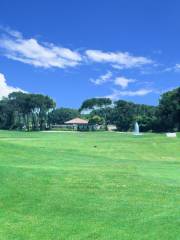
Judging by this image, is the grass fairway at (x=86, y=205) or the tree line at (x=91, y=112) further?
the tree line at (x=91, y=112)

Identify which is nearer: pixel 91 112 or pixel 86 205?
pixel 86 205

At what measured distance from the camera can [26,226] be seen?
10086 mm

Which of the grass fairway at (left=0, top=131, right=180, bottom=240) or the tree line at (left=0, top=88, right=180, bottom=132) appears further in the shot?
the tree line at (left=0, top=88, right=180, bottom=132)

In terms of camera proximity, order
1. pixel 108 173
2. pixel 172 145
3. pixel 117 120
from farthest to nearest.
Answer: pixel 117 120
pixel 172 145
pixel 108 173

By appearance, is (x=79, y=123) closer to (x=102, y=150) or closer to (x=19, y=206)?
(x=102, y=150)

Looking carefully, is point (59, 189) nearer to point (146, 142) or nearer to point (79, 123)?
point (146, 142)

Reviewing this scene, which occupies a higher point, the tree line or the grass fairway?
the tree line

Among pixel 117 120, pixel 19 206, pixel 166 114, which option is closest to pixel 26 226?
pixel 19 206

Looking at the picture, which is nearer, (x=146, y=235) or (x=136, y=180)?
(x=146, y=235)

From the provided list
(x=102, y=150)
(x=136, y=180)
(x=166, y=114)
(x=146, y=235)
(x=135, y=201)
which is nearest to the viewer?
(x=146, y=235)

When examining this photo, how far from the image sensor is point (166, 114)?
112 meters

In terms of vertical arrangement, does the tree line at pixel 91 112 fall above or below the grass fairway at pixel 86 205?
above

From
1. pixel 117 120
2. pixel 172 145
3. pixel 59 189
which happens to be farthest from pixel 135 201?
pixel 117 120

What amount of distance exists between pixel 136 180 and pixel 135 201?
2729 millimetres
